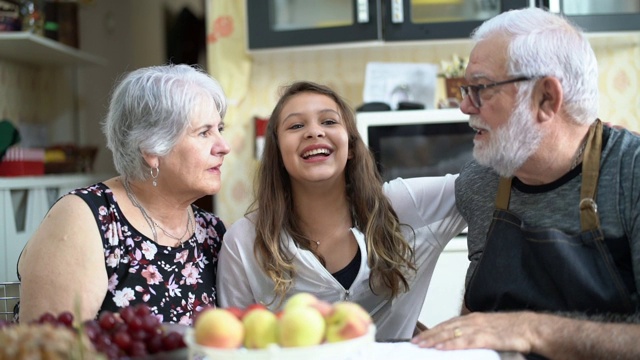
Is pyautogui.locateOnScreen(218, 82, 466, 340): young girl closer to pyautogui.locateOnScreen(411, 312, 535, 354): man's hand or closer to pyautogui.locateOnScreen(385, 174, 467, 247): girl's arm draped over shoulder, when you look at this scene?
pyautogui.locateOnScreen(385, 174, 467, 247): girl's arm draped over shoulder

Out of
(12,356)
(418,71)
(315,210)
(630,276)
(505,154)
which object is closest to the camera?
(12,356)

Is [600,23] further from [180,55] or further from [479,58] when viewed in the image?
[180,55]

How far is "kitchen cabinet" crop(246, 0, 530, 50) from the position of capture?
2803 millimetres

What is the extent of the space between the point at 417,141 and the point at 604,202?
141cm

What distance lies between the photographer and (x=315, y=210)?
6.09 feet

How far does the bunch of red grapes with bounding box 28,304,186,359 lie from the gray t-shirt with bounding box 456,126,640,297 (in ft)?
2.69

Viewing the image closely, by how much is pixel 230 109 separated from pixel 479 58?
1737mm

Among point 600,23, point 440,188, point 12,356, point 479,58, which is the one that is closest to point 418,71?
point 600,23

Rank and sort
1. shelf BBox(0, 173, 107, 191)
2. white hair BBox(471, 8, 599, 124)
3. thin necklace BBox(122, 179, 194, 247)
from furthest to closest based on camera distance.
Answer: shelf BBox(0, 173, 107, 191) → thin necklace BBox(122, 179, 194, 247) → white hair BBox(471, 8, 599, 124)

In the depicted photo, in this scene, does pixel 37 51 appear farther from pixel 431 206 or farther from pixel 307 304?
pixel 307 304

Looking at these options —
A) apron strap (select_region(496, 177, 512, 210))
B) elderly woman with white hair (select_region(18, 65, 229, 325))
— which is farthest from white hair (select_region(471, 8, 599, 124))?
elderly woman with white hair (select_region(18, 65, 229, 325))

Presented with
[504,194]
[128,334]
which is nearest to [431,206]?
[504,194]

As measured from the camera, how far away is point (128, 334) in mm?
949

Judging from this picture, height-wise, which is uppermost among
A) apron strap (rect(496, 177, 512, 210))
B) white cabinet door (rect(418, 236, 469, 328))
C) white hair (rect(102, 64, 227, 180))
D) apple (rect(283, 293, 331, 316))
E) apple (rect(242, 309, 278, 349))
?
white hair (rect(102, 64, 227, 180))
